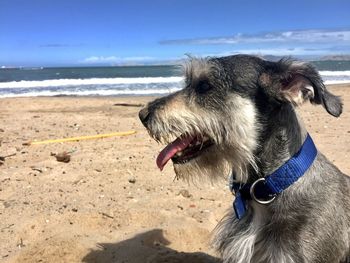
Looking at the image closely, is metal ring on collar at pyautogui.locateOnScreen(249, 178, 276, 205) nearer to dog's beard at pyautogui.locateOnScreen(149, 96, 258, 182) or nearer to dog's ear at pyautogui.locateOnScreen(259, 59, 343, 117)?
dog's beard at pyautogui.locateOnScreen(149, 96, 258, 182)

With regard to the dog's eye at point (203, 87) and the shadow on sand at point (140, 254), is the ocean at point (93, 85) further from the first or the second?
the shadow on sand at point (140, 254)

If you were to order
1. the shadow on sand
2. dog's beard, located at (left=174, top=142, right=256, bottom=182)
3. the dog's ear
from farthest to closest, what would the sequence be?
the shadow on sand
dog's beard, located at (left=174, top=142, right=256, bottom=182)
the dog's ear

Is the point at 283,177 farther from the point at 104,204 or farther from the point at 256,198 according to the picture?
the point at 104,204

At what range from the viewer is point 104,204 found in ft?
20.3

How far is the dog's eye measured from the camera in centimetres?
394

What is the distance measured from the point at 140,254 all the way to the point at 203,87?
1968mm

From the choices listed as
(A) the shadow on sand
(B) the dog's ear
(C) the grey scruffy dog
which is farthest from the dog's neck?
(A) the shadow on sand

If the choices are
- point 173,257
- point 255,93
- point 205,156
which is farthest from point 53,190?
point 255,93

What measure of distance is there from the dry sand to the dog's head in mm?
746

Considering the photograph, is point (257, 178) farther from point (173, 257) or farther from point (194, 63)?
point (173, 257)

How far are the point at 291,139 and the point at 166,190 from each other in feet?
11.0

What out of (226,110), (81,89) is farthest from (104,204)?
(81,89)

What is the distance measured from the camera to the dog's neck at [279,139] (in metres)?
3.66

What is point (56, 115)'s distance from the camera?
13.1 metres
